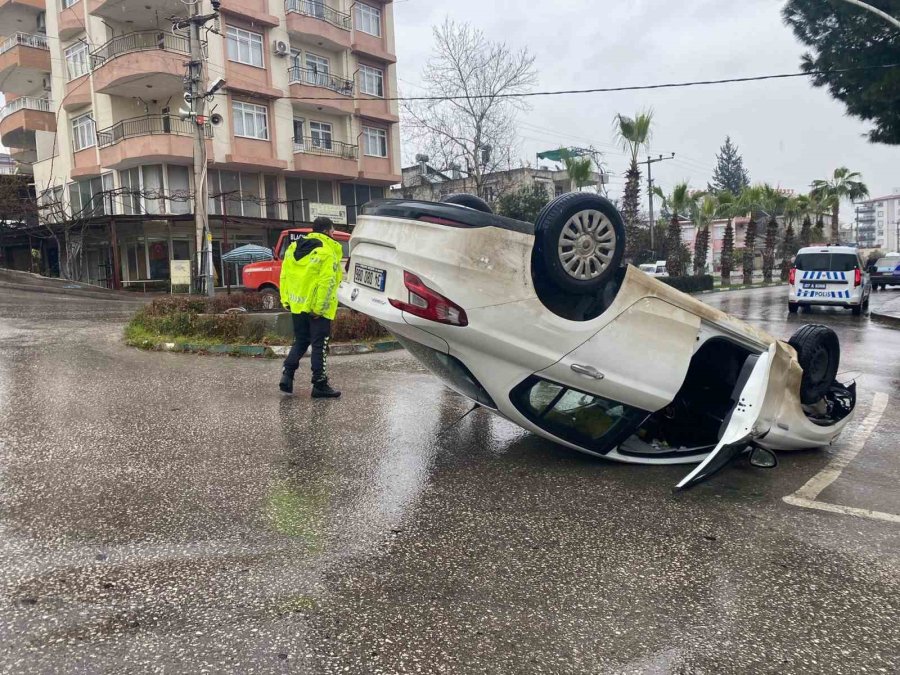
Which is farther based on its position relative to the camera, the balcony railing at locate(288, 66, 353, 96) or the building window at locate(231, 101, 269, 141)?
the balcony railing at locate(288, 66, 353, 96)

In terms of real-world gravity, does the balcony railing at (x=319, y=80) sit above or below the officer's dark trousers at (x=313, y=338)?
above

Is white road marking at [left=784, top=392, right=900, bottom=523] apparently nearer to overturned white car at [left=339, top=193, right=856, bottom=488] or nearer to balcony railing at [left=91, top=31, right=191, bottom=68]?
overturned white car at [left=339, top=193, right=856, bottom=488]

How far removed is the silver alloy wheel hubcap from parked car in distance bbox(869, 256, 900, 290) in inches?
1279

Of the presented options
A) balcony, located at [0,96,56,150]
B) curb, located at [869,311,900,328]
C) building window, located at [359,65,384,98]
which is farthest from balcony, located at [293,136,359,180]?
curb, located at [869,311,900,328]

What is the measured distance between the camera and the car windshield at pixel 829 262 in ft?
58.5

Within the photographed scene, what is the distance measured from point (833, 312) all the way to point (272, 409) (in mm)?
17902

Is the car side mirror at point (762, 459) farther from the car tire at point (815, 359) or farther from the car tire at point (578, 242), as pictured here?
the car tire at point (578, 242)

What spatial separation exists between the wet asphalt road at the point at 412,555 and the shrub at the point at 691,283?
907 inches

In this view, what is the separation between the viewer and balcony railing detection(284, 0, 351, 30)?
105 feet

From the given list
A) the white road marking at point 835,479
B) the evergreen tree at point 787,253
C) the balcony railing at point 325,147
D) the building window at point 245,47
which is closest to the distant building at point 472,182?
the balcony railing at point 325,147

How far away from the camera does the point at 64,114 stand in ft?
106

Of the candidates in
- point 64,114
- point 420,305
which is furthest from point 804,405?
point 64,114

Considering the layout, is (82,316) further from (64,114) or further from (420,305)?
(64,114)

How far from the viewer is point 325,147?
33750mm
